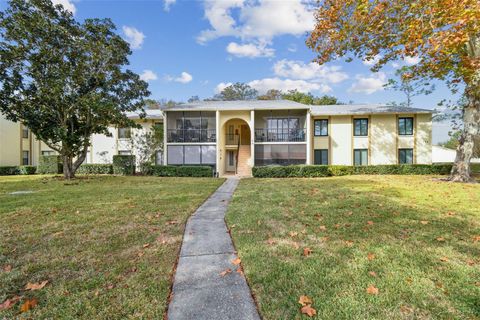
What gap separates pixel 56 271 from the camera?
341 cm

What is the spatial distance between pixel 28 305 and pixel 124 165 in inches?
807

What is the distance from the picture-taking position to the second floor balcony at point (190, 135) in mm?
22172

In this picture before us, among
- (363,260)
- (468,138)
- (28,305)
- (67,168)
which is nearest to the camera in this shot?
(28,305)

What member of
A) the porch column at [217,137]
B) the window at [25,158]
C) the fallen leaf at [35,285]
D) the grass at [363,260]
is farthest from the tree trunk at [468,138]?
the window at [25,158]

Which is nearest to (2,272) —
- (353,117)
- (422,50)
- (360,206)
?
(360,206)

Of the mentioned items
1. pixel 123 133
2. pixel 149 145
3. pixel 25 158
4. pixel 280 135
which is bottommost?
pixel 25 158

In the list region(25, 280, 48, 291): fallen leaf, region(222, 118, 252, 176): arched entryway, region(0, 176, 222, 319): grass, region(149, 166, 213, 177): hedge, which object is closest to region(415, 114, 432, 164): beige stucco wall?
region(222, 118, 252, 176): arched entryway

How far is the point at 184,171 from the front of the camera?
19.3 metres

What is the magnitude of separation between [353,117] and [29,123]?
24.8m

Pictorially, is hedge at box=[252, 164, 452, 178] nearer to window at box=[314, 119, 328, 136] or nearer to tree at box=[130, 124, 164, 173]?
window at box=[314, 119, 328, 136]

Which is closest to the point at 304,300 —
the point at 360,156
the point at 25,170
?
the point at 360,156

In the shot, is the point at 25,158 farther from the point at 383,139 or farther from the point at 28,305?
the point at 383,139

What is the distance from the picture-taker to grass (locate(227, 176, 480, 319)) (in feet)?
8.30

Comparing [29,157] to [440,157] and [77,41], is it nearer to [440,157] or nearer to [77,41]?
[77,41]
